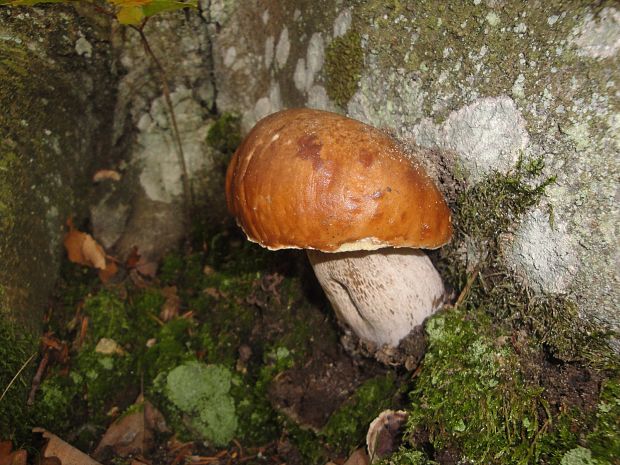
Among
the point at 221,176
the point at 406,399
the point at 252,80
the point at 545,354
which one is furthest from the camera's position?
the point at 221,176

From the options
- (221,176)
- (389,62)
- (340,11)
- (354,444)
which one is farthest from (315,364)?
(340,11)

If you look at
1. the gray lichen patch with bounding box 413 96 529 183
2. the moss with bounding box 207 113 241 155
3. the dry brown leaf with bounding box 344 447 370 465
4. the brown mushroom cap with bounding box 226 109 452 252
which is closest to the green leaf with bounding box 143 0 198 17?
the brown mushroom cap with bounding box 226 109 452 252

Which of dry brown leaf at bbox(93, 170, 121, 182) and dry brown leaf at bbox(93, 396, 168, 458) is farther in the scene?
dry brown leaf at bbox(93, 170, 121, 182)

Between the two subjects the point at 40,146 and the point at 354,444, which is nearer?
the point at 354,444

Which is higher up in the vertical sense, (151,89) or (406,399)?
(151,89)

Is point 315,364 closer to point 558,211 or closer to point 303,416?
point 303,416

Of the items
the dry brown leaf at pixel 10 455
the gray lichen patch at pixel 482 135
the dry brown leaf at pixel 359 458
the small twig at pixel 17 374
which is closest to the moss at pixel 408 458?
the dry brown leaf at pixel 359 458

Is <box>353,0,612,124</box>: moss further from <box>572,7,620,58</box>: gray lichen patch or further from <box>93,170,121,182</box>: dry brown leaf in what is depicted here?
<box>93,170,121,182</box>: dry brown leaf

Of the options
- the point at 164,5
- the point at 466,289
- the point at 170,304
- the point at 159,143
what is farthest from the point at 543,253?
the point at 159,143
